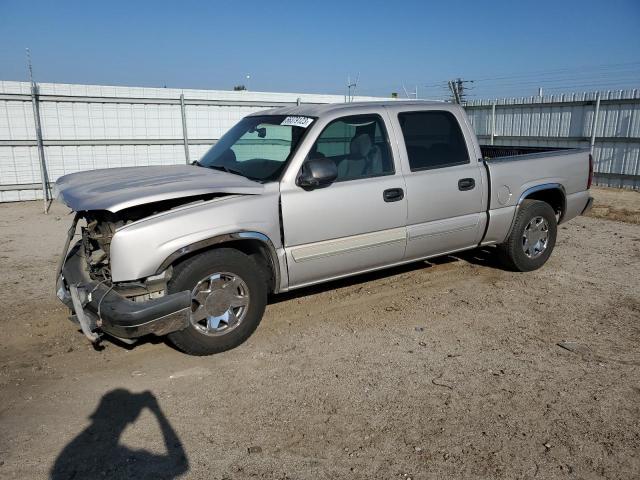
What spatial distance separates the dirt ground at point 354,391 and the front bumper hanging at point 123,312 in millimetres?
439

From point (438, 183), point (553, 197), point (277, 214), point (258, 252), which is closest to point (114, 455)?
point (258, 252)

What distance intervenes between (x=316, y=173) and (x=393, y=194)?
3.12ft

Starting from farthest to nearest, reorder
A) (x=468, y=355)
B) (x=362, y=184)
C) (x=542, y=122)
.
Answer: (x=542, y=122) → (x=362, y=184) → (x=468, y=355)

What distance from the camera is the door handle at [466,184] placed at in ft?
17.1

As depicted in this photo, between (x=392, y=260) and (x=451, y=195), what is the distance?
35.7 inches

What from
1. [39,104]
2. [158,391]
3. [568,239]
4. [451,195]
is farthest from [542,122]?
[158,391]

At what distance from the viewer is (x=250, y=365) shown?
156 inches

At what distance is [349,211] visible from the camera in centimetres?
Result: 450

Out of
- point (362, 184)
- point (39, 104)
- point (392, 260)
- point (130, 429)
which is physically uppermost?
point (39, 104)

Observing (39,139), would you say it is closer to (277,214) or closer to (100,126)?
(100,126)

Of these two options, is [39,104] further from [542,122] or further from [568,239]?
[542,122]

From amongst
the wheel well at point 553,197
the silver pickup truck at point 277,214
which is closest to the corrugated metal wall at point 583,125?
the wheel well at point 553,197

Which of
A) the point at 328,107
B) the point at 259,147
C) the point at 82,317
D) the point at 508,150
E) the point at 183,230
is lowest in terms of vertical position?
the point at 82,317

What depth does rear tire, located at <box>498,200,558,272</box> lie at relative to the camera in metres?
5.86
